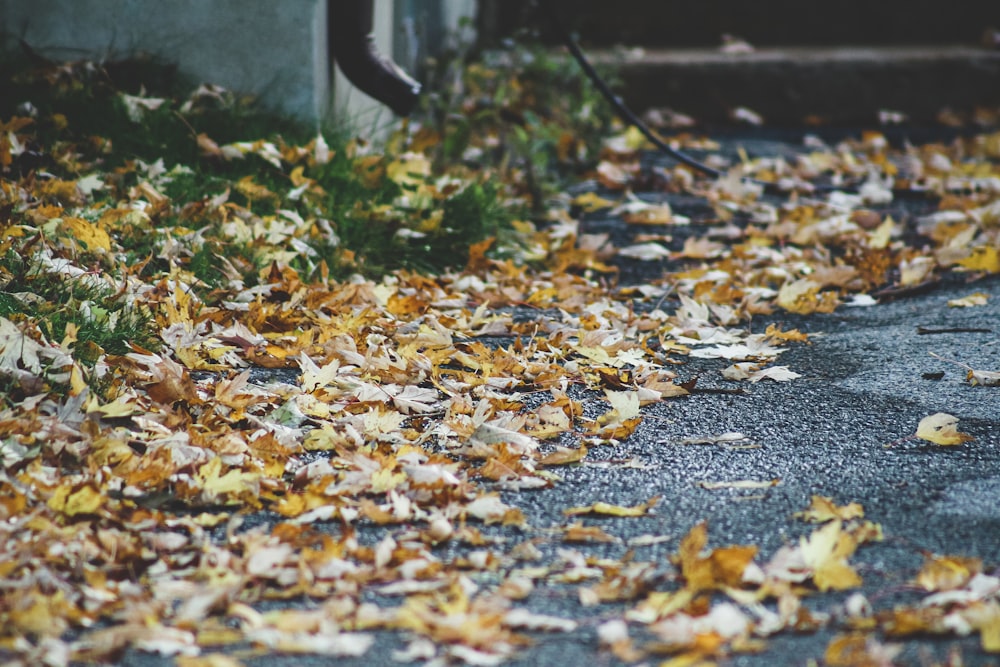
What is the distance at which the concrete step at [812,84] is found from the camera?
7777mm

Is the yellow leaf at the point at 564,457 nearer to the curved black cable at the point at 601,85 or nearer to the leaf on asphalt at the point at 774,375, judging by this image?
the leaf on asphalt at the point at 774,375

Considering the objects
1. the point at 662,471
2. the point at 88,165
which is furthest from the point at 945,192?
the point at 88,165

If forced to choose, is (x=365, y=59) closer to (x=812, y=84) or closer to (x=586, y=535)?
(x=586, y=535)

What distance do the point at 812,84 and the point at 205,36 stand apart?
5.01 metres

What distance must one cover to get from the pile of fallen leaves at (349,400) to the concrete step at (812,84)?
3.13 m

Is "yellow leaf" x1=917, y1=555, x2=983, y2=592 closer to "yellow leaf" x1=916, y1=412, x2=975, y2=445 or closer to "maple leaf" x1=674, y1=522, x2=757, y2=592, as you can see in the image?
"maple leaf" x1=674, y1=522, x2=757, y2=592

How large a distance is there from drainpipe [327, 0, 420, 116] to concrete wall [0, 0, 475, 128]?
0.31 feet

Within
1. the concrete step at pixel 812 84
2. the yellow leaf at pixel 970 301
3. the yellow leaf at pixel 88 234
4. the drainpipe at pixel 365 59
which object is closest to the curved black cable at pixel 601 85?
the drainpipe at pixel 365 59

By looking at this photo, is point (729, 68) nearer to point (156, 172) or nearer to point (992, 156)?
point (992, 156)

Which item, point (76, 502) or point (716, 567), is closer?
point (716, 567)

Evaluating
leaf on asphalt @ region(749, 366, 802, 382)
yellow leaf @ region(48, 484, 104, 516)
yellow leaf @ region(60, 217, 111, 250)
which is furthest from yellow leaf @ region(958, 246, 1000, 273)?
yellow leaf @ region(48, 484, 104, 516)

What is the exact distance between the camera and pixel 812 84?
786cm

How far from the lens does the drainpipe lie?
4.63m

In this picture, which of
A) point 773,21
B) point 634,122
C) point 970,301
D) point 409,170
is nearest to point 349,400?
point 409,170
